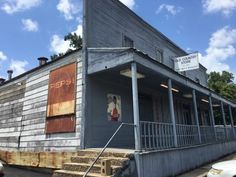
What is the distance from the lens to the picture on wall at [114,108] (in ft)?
31.2

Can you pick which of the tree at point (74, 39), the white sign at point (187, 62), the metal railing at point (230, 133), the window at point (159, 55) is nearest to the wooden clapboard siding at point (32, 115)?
the white sign at point (187, 62)

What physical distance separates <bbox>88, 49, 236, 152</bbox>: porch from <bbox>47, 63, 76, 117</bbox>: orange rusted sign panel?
874 mm

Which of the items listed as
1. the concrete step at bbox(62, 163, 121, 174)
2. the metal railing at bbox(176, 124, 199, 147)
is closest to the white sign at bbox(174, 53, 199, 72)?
the metal railing at bbox(176, 124, 199, 147)

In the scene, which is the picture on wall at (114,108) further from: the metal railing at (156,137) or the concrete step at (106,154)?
the concrete step at (106,154)

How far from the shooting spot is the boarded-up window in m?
9.08

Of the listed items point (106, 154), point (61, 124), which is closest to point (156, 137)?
point (106, 154)

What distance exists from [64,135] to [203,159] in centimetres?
590

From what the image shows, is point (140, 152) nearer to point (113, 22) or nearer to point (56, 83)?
point (56, 83)

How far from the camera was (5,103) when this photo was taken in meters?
13.7

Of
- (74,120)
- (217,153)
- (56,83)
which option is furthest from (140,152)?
(217,153)

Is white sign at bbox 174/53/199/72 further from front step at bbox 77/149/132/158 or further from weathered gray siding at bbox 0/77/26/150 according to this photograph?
weathered gray siding at bbox 0/77/26/150

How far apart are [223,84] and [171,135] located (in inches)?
1149

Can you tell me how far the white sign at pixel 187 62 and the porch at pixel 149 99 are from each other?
98cm

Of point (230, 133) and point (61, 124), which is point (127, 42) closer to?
point (61, 124)
